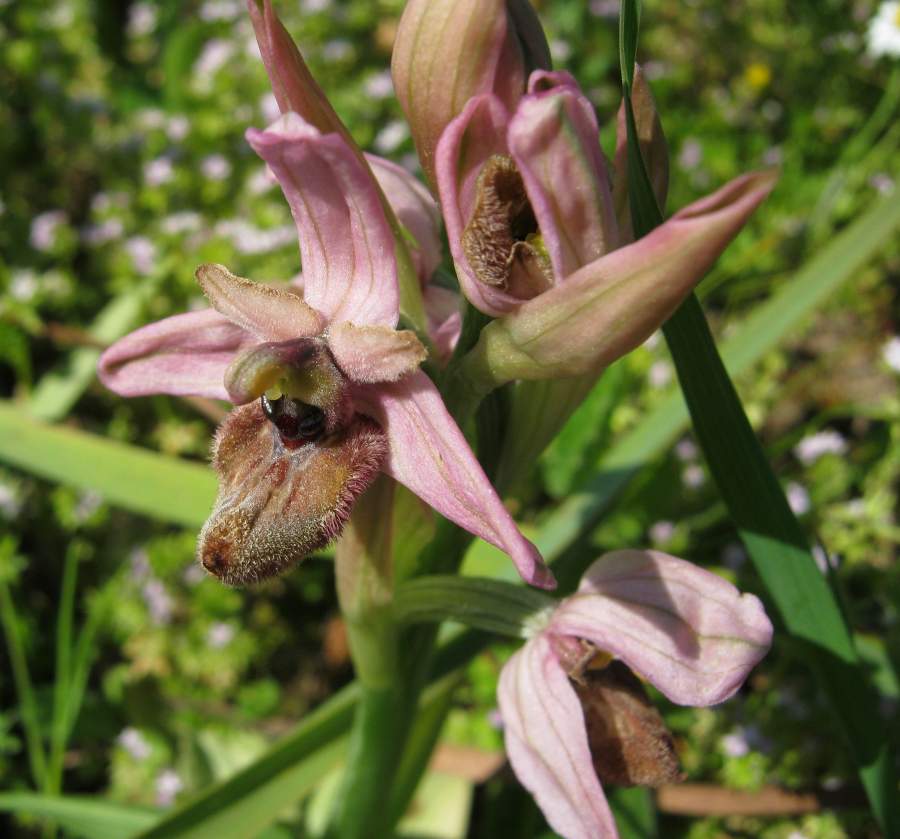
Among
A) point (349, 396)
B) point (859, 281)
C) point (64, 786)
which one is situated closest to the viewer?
point (349, 396)

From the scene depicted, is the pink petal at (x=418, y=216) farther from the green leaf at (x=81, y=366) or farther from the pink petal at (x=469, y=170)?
the green leaf at (x=81, y=366)

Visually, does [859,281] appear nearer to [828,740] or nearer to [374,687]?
[828,740]

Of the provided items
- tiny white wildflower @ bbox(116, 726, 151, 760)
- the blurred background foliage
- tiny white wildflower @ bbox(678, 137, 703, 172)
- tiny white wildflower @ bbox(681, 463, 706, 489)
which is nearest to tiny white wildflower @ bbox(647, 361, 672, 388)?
the blurred background foliage

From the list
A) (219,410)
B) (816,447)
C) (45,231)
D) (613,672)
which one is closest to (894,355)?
(816,447)

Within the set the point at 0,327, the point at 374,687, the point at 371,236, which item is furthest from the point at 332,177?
the point at 0,327

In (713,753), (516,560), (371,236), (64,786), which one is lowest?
(64,786)

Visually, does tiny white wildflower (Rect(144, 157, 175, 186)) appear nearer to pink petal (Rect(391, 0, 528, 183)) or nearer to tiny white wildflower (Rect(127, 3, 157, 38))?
tiny white wildflower (Rect(127, 3, 157, 38))

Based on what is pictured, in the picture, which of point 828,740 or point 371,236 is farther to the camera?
point 828,740
